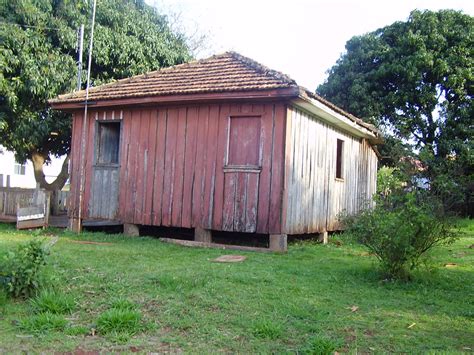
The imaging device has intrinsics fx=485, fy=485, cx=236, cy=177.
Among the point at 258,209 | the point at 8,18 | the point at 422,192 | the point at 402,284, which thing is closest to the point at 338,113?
the point at 258,209

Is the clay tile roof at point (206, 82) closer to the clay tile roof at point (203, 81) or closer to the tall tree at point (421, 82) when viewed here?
the clay tile roof at point (203, 81)

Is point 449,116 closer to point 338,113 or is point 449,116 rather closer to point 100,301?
point 338,113

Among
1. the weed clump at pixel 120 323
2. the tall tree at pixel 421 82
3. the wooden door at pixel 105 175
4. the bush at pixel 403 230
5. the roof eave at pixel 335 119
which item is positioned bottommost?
the weed clump at pixel 120 323

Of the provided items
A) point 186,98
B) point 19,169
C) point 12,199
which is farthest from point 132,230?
point 19,169

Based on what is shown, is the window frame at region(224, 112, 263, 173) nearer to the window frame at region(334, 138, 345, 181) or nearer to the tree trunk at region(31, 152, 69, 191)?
the window frame at region(334, 138, 345, 181)

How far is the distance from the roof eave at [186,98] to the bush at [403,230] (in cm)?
320

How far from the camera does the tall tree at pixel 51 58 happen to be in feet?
44.9

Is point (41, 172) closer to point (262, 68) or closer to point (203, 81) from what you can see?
point (203, 81)

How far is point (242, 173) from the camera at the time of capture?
9.69 meters

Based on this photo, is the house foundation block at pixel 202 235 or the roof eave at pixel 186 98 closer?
the roof eave at pixel 186 98

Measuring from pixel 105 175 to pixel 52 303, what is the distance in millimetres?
6725

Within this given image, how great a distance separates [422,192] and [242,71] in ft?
17.1

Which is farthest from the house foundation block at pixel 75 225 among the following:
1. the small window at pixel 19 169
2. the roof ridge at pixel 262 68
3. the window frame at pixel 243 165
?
the small window at pixel 19 169

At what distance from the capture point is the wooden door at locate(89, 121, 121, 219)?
11.2 meters
